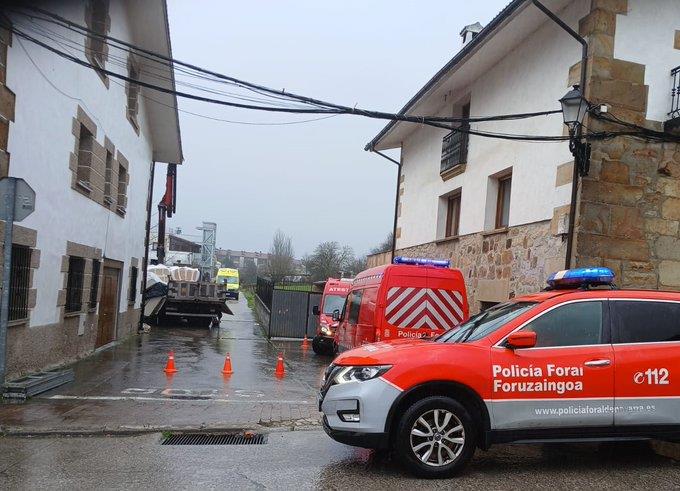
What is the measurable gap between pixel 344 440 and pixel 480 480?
118 cm

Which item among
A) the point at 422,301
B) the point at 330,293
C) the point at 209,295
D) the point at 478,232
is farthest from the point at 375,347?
the point at 209,295

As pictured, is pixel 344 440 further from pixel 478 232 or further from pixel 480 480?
pixel 478 232

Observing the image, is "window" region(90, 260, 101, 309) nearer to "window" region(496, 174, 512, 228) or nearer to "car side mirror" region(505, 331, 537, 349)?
"window" region(496, 174, 512, 228)

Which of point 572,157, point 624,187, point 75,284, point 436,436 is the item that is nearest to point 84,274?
point 75,284

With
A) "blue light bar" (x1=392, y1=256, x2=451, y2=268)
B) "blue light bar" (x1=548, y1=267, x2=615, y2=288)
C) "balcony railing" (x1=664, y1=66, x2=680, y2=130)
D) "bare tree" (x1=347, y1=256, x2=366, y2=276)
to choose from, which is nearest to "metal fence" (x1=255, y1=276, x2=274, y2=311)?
"blue light bar" (x1=392, y1=256, x2=451, y2=268)

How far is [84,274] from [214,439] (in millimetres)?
7194

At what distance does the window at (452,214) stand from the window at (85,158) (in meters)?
8.21

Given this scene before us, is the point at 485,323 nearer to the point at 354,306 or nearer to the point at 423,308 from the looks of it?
the point at 423,308

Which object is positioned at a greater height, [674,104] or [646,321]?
[674,104]

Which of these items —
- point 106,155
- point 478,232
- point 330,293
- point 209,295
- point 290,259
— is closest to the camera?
point 478,232

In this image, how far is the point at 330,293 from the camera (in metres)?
18.4

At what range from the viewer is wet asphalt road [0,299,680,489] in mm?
4789

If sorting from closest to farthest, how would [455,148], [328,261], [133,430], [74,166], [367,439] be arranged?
[367,439]
[133,430]
[74,166]
[455,148]
[328,261]

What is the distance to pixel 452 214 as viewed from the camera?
14.6 meters
